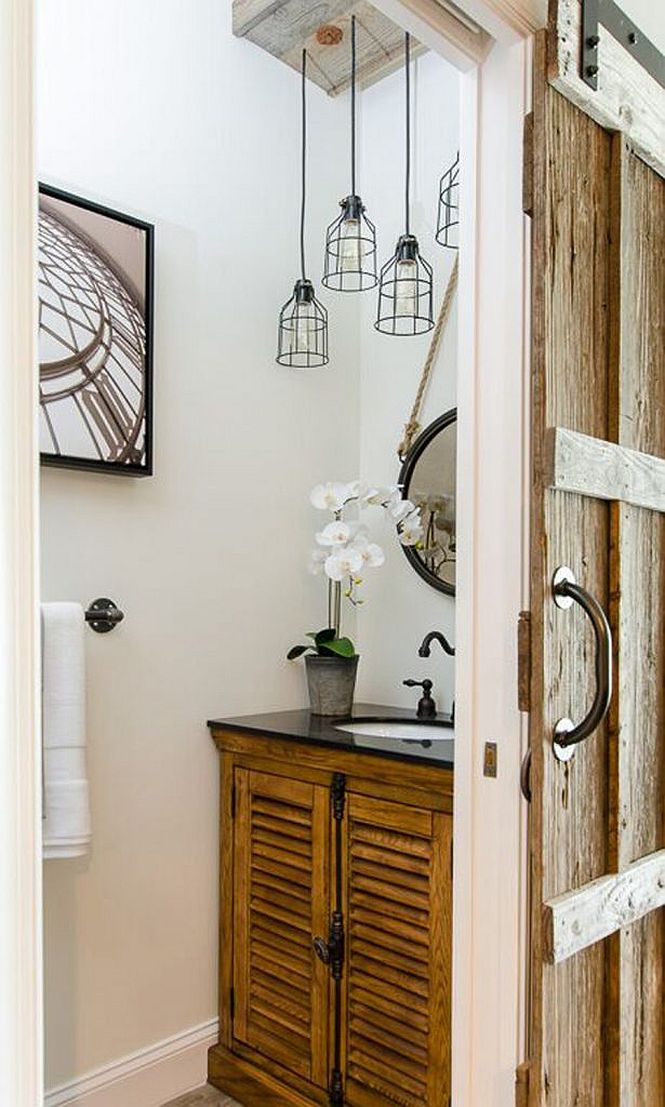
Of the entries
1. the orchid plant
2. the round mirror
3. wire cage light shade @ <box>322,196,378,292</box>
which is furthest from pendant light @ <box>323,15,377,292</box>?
the orchid plant

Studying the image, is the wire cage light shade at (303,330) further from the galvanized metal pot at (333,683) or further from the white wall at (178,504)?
the galvanized metal pot at (333,683)

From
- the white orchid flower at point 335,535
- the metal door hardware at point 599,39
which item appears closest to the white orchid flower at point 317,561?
the white orchid flower at point 335,535

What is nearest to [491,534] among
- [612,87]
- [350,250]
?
[612,87]

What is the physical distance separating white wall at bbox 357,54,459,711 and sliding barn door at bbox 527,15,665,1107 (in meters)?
1.12

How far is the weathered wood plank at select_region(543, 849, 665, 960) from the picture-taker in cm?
121

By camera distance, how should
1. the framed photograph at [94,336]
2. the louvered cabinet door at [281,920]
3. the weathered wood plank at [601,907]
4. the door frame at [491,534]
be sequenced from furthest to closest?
1. the louvered cabinet door at [281,920]
2. the framed photograph at [94,336]
3. the door frame at [491,534]
4. the weathered wood plank at [601,907]

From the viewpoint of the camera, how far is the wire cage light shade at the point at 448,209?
2.51 m

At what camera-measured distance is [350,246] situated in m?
2.56

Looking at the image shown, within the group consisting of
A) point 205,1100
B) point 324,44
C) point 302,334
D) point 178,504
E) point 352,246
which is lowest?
point 205,1100

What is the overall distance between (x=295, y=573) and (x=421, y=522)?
391 millimetres

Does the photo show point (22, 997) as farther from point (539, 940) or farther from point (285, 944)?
point (285, 944)

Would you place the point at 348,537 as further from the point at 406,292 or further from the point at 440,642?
the point at 406,292

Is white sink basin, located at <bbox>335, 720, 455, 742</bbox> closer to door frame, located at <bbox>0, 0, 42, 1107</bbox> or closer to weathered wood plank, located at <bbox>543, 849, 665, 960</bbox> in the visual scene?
weathered wood plank, located at <bbox>543, 849, 665, 960</bbox>

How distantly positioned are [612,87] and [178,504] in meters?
1.40
